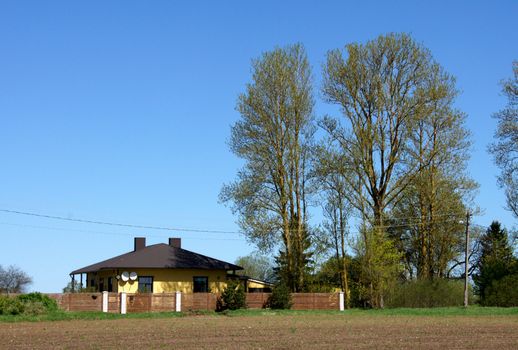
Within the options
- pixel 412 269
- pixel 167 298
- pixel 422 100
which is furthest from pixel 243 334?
pixel 412 269

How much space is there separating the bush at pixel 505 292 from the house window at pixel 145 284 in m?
23.9

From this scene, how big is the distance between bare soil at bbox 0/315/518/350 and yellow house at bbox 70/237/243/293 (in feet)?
63.7

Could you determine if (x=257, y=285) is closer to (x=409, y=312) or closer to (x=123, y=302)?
(x=123, y=302)

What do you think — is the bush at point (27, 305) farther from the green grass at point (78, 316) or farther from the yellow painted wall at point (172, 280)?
the yellow painted wall at point (172, 280)

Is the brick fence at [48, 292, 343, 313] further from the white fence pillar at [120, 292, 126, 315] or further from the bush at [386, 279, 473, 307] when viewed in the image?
the bush at [386, 279, 473, 307]

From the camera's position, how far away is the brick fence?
45.5 meters

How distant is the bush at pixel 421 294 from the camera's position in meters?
51.8

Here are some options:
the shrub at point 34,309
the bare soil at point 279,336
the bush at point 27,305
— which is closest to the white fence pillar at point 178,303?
the bush at point 27,305

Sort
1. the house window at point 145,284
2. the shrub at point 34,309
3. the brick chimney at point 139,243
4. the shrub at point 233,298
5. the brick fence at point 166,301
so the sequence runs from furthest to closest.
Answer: the brick chimney at point 139,243 < the house window at point 145,284 < the shrub at point 233,298 < the brick fence at point 166,301 < the shrub at point 34,309

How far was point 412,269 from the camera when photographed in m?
64.8

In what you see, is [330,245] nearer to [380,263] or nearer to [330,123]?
[380,263]

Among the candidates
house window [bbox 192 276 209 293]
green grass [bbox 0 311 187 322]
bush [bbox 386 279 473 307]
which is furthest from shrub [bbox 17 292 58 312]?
bush [bbox 386 279 473 307]

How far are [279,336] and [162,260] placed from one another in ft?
92.2

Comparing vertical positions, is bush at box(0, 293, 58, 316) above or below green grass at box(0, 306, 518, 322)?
above
